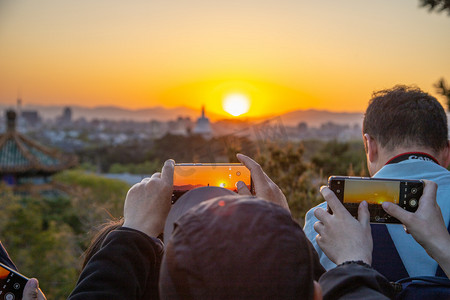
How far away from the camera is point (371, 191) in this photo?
1424 mm

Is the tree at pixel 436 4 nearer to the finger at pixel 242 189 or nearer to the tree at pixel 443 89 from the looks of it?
the tree at pixel 443 89

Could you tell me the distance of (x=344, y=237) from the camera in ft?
4.18

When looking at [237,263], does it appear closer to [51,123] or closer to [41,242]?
[41,242]

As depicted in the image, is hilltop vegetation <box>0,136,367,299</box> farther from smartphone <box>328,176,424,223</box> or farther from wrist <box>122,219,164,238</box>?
smartphone <box>328,176,424,223</box>

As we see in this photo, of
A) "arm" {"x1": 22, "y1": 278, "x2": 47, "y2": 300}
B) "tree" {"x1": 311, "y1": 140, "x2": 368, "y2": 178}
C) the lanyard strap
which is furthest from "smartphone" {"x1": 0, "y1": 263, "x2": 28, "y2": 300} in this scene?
"tree" {"x1": 311, "y1": 140, "x2": 368, "y2": 178}

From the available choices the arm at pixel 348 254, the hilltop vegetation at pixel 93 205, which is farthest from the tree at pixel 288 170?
the arm at pixel 348 254

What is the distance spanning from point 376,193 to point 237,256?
2.33 ft

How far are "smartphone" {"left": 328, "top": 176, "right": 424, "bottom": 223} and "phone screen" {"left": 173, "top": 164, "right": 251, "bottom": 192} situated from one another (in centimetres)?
28

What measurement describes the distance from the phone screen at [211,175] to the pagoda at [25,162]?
22463mm

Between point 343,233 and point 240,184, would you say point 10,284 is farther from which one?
point 343,233

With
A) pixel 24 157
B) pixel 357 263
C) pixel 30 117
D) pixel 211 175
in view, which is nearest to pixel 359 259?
pixel 357 263

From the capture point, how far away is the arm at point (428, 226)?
1350 mm

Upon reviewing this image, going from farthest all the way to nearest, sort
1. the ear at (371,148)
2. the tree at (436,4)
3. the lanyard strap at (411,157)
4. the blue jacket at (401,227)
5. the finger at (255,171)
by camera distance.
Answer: the tree at (436,4), the ear at (371,148), the lanyard strap at (411,157), the blue jacket at (401,227), the finger at (255,171)

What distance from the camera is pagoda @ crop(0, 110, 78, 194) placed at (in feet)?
72.3
